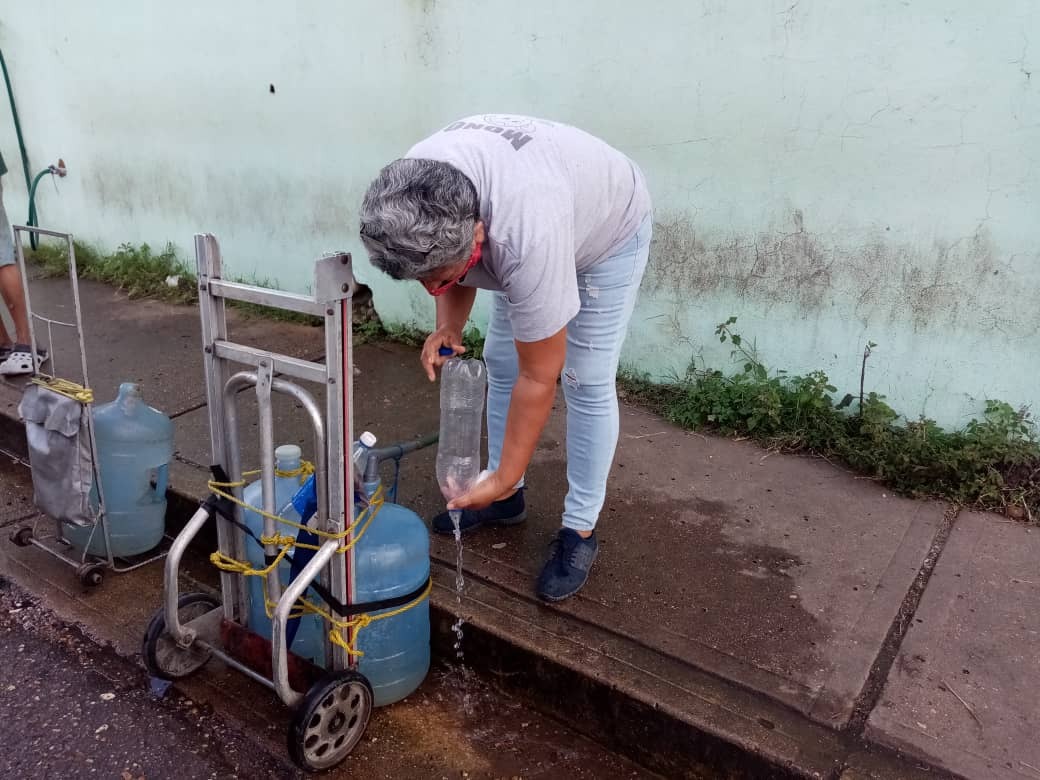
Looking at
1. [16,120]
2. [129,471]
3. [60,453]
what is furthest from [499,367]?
[16,120]

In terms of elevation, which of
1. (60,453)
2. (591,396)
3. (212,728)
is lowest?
(212,728)

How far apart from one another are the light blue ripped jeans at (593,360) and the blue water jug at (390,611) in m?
0.56

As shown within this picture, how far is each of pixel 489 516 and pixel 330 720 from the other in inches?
38.8

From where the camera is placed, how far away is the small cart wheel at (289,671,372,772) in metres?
1.96

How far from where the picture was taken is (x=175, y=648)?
92.4 inches

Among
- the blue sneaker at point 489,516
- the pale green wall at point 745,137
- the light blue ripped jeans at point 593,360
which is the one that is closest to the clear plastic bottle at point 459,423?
the blue sneaker at point 489,516

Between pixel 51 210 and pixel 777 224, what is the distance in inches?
219

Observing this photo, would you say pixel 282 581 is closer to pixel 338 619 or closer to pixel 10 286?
pixel 338 619

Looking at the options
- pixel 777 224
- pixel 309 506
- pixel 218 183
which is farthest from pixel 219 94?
pixel 309 506

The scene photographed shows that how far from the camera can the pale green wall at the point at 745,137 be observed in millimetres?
3033

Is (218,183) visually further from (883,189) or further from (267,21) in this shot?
(883,189)

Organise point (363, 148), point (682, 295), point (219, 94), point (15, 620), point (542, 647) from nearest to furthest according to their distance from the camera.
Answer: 1. point (542, 647)
2. point (15, 620)
3. point (682, 295)
4. point (363, 148)
5. point (219, 94)

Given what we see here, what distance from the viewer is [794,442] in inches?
137

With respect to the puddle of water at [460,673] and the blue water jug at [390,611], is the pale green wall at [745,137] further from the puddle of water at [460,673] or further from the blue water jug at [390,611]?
the blue water jug at [390,611]
